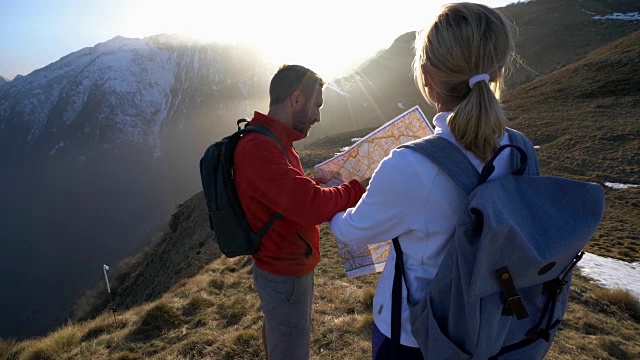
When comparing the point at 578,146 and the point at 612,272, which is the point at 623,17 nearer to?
the point at 578,146

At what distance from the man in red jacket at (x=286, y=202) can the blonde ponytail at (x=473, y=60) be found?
0.91 m

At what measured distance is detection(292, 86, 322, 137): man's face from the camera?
252 centimetres

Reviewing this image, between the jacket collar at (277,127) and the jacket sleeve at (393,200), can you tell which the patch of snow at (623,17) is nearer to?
the jacket collar at (277,127)

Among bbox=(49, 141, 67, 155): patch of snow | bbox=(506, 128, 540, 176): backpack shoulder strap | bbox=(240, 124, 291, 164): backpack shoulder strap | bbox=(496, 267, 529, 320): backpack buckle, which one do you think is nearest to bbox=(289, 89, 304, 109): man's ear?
bbox=(240, 124, 291, 164): backpack shoulder strap

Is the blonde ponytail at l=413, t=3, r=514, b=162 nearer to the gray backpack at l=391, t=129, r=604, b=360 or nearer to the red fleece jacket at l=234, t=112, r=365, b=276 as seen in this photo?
the gray backpack at l=391, t=129, r=604, b=360

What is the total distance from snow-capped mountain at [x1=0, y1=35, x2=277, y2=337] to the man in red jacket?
105481 mm

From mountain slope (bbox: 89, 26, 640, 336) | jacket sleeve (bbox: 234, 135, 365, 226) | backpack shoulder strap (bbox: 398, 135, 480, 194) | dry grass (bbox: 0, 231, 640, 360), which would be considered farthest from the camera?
mountain slope (bbox: 89, 26, 640, 336)

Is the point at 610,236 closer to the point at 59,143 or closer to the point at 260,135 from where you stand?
the point at 260,135

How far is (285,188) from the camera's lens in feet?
6.83

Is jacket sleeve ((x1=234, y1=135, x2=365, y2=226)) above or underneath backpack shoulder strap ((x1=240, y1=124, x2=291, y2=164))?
underneath

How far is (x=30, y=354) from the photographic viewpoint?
5.21 metres

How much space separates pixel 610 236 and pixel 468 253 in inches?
564

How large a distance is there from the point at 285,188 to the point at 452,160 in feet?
3.52

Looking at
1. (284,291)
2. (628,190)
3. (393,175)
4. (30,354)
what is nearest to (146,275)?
(30,354)
